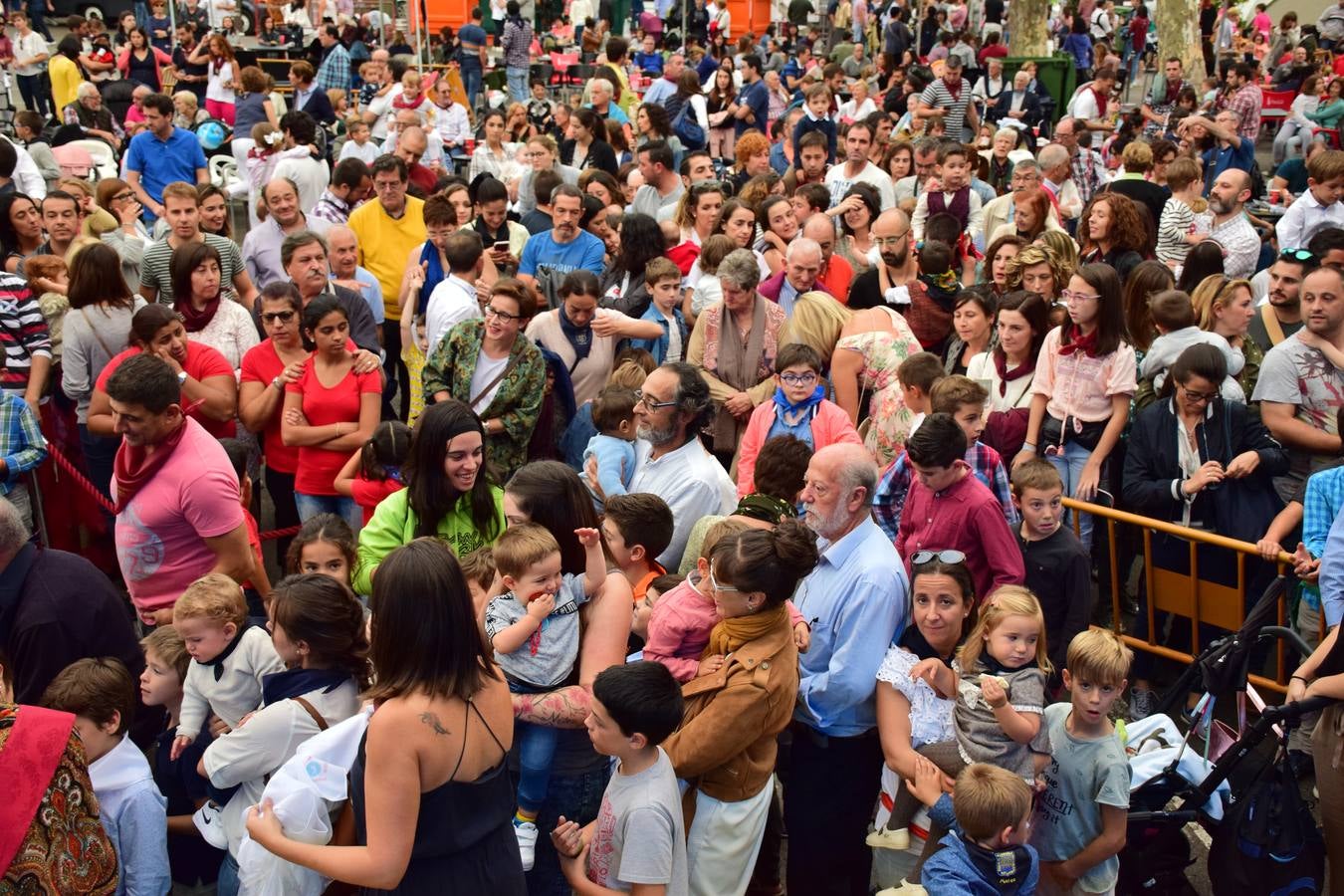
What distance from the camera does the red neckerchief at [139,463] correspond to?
4504mm

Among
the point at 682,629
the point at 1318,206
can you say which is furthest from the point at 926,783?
the point at 1318,206

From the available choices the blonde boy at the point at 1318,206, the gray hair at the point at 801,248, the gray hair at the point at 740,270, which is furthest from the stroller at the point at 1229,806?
the blonde boy at the point at 1318,206

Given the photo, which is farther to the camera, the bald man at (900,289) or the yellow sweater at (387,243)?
the yellow sweater at (387,243)

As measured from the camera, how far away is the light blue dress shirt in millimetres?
3908

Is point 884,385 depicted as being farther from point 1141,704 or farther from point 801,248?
point 1141,704

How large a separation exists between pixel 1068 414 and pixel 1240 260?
123 inches

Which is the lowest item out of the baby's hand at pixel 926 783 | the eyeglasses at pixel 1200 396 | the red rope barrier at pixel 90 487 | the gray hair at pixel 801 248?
the red rope barrier at pixel 90 487

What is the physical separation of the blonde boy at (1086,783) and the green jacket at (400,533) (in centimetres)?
207

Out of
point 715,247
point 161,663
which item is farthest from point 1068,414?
point 161,663

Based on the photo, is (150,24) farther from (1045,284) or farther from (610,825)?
(610,825)

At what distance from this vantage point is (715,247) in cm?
692

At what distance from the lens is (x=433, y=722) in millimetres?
2869

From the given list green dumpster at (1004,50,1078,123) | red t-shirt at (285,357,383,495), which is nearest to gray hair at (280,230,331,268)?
red t-shirt at (285,357,383,495)

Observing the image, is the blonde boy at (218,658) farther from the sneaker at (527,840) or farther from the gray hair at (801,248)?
the gray hair at (801,248)
